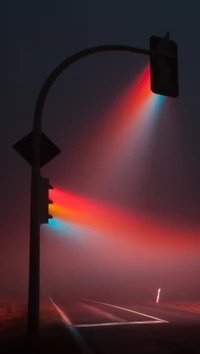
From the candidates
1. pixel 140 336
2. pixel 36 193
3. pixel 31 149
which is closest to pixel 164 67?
pixel 31 149

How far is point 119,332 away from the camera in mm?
14281

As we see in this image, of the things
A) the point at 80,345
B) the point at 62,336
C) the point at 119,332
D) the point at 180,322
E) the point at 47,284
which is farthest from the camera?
the point at 47,284

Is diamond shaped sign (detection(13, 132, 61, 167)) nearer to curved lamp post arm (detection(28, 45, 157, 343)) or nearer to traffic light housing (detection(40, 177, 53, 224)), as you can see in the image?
curved lamp post arm (detection(28, 45, 157, 343))

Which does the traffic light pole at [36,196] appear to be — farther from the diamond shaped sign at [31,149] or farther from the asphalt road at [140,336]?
the asphalt road at [140,336]

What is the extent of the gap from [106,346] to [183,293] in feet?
87.8

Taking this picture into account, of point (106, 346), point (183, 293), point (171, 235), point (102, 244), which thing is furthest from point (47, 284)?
point (106, 346)

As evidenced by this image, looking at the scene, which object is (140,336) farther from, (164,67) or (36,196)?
(164,67)

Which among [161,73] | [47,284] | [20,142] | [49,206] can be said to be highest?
[161,73]

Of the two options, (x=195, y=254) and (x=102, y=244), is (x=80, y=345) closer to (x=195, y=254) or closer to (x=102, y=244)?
(x=195, y=254)

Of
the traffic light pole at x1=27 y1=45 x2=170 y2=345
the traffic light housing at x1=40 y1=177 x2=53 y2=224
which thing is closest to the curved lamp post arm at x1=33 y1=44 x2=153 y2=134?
the traffic light pole at x1=27 y1=45 x2=170 y2=345

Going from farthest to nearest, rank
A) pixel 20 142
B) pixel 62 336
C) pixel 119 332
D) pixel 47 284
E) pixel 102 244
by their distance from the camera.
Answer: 1. pixel 47 284
2. pixel 102 244
3. pixel 119 332
4. pixel 62 336
5. pixel 20 142

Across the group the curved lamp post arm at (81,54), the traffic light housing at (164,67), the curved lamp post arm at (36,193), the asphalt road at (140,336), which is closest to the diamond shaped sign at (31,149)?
the curved lamp post arm at (36,193)

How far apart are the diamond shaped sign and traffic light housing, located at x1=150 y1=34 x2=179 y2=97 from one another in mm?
2544

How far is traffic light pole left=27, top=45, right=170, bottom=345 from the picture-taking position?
873cm
